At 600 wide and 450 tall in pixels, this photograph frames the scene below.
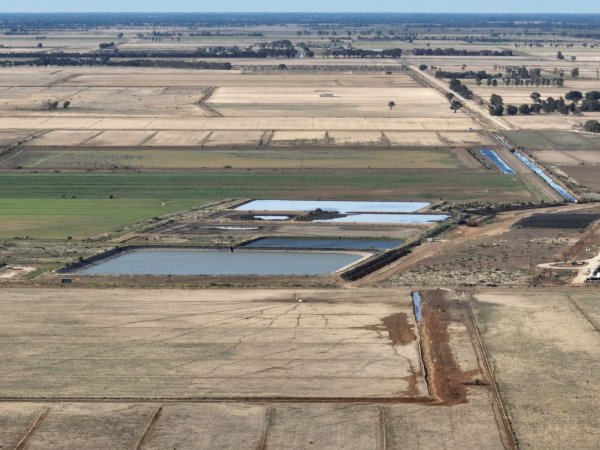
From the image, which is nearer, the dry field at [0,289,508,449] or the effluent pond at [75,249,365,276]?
the dry field at [0,289,508,449]

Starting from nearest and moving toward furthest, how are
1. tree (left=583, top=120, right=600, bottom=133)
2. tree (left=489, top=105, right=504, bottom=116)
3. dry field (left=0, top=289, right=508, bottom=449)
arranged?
dry field (left=0, top=289, right=508, bottom=449) < tree (left=583, top=120, right=600, bottom=133) < tree (left=489, top=105, right=504, bottom=116)

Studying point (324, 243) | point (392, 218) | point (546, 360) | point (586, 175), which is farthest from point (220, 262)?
point (586, 175)

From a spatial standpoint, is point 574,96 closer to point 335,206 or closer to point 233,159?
point 233,159

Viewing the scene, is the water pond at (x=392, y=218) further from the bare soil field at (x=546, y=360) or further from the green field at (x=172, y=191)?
the bare soil field at (x=546, y=360)

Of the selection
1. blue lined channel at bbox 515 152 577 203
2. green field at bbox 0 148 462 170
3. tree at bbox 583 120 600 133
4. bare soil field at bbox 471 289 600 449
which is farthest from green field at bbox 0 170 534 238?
tree at bbox 583 120 600 133

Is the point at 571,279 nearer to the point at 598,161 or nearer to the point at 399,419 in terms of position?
the point at 399,419

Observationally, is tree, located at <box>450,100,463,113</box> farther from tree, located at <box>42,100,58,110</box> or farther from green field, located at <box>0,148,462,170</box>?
tree, located at <box>42,100,58,110</box>

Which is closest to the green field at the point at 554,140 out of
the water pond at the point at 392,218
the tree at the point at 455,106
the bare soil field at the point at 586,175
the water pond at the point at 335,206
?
the bare soil field at the point at 586,175
